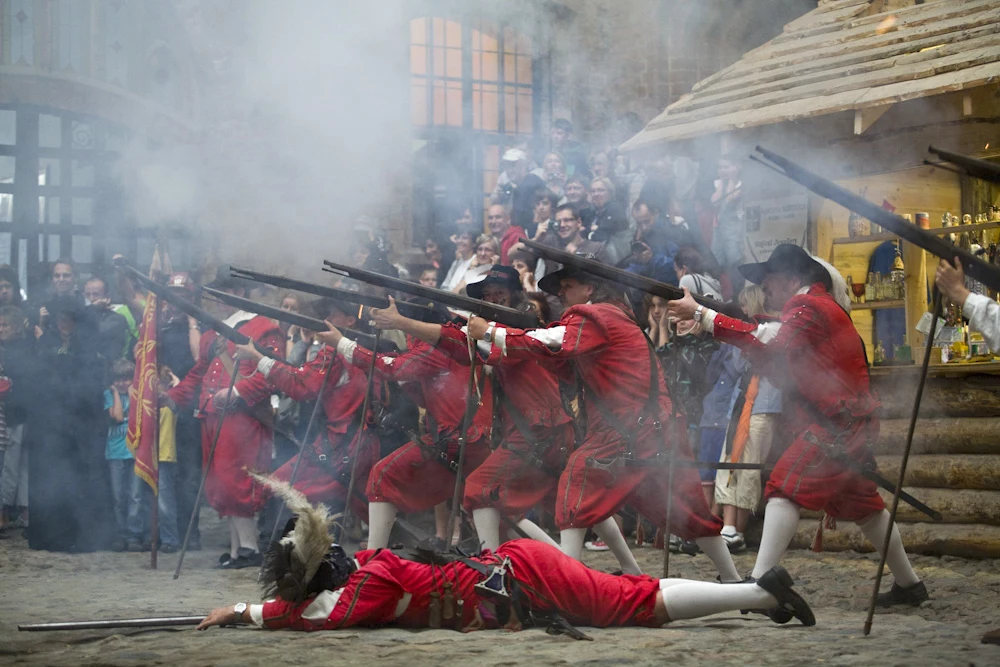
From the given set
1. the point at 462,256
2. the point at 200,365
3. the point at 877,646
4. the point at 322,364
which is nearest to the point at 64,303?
the point at 200,365

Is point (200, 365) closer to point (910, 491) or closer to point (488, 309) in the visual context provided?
point (488, 309)

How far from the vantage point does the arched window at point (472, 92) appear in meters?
13.4

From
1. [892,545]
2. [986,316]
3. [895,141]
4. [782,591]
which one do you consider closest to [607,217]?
[895,141]

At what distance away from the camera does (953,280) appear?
15.5 ft

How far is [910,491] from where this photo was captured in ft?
25.9

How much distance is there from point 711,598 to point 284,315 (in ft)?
11.7

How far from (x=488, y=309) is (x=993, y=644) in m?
Result: 2.83

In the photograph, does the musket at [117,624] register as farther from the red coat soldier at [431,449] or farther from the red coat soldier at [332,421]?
the red coat soldier at [332,421]

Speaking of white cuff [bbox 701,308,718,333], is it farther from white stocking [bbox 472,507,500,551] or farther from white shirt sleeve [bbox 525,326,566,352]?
white stocking [bbox 472,507,500,551]

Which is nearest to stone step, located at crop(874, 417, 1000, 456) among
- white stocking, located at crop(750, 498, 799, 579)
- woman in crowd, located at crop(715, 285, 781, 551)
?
woman in crowd, located at crop(715, 285, 781, 551)

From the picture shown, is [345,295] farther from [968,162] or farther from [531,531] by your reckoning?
[968,162]

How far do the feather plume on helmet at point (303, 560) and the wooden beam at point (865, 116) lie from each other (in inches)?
215

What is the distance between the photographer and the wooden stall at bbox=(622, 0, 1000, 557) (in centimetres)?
782

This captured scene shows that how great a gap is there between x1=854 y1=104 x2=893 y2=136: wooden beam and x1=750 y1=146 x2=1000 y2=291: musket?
368 centimetres
